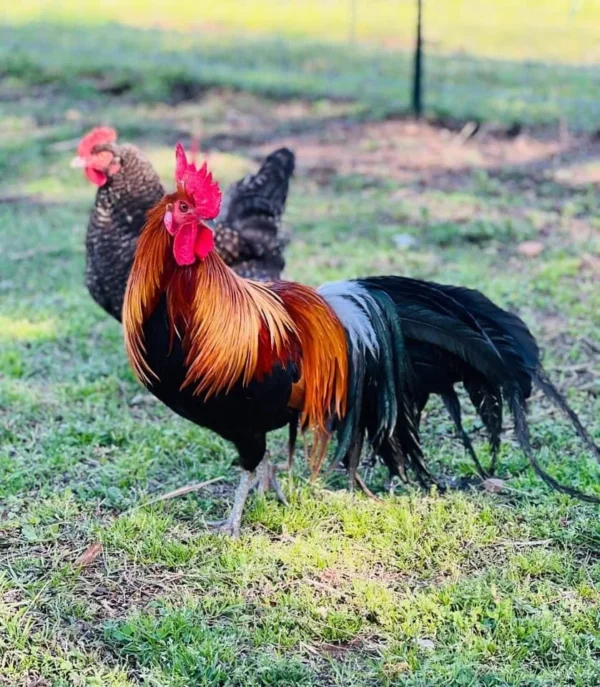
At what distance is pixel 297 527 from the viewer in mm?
3934

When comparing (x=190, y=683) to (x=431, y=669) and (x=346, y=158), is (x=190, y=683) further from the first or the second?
(x=346, y=158)

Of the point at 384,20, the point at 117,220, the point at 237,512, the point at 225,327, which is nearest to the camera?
the point at 225,327

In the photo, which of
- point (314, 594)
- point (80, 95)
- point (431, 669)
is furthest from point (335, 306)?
point (80, 95)

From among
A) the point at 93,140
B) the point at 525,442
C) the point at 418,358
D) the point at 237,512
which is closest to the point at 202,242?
the point at 418,358

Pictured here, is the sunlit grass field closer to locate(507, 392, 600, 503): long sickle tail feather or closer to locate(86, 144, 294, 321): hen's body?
locate(86, 144, 294, 321): hen's body

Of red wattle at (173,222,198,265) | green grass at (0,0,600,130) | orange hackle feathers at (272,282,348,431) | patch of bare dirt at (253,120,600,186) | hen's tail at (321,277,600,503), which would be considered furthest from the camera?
green grass at (0,0,600,130)

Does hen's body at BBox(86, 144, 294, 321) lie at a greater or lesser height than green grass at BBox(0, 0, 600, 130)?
lesser

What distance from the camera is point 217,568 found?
3633 mm

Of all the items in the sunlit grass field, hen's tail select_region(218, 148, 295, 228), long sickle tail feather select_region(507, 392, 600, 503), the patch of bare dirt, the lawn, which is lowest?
the lawn

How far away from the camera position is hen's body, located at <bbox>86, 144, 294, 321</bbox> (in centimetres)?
525

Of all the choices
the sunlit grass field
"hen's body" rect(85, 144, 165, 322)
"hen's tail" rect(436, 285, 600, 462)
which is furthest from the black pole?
"hen's tail" rect(436, 285, 600, 462)

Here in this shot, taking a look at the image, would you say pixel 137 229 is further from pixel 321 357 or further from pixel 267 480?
pixel 321 357

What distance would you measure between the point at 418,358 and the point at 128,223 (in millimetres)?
2425

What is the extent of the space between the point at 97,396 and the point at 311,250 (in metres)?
2.91
